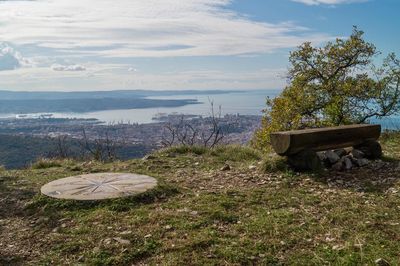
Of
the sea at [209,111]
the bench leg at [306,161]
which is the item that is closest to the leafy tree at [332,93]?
the sea at [209,111]

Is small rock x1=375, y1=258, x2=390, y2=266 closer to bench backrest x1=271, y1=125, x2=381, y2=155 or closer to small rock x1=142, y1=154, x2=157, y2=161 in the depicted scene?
bench backrest x1=271, y1=125, x2=381, y2=155

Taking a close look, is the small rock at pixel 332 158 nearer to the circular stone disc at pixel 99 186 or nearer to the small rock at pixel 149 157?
the circular stone disc at pixel 99 186

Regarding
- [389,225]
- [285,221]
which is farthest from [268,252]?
[389,225]

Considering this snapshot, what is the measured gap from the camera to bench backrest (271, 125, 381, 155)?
26.9 feet

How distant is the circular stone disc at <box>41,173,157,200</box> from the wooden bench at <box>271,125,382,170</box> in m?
2.61

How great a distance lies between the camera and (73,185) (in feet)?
25.2

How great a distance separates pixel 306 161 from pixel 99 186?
4.00 meters

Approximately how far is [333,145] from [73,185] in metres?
5.32

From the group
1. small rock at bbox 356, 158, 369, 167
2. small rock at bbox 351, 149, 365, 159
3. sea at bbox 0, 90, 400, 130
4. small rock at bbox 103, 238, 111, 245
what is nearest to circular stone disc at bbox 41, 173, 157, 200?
small rock at bbox 103, 238, 111, 245

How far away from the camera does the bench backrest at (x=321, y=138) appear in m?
A: 8.19

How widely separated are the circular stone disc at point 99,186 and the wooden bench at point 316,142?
8.55ft

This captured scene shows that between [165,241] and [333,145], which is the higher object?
[333,145]

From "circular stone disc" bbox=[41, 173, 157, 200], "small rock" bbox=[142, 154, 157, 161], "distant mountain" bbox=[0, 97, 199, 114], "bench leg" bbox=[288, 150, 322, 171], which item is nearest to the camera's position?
"circular stone disc" bbox=[41, 173, 157, 200]

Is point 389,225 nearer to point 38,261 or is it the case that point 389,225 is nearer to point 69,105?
point 38,261
